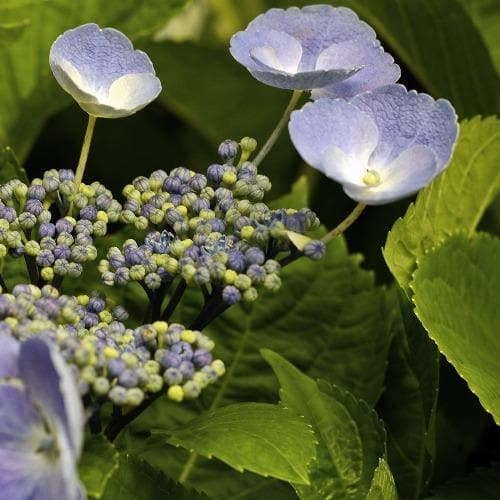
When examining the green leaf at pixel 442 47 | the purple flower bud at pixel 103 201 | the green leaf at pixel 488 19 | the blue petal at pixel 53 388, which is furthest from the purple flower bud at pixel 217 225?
the green leaf at pixel 488 19

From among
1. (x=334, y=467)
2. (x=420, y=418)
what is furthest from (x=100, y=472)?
(x=420, y=418)

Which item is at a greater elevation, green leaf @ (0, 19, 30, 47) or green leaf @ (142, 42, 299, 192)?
green leaf @ (0, 19, 30, 47)

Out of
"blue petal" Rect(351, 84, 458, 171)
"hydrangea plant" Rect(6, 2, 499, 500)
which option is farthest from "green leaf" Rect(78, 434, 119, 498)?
"blue petal" Rect(351, 84, 458, 171)

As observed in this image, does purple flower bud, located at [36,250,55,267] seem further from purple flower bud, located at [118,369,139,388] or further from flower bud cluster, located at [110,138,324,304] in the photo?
purple flower bud, located at [118,369,139,388]

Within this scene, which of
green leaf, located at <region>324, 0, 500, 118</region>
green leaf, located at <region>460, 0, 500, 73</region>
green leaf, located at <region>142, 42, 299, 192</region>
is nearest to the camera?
green leaf, located at <region>324, 0, 500, 118</region>

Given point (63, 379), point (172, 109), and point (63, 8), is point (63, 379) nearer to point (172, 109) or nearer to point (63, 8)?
point (63, 8)

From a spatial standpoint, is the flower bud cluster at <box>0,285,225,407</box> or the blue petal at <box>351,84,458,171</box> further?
the blue petal at <box>351,84,458,171</box>

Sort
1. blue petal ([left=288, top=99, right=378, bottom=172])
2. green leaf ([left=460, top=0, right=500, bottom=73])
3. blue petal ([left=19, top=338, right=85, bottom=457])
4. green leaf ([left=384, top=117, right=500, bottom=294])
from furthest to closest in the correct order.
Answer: green leaf ([left=460, top=0, right=500, bottom=73]) < green leaf ([left=384, top=117, right=500, bottom=294]) < blue petal ([left=288, top=99, right=378, bottom=172]) < blue petal ([left=19, top=338, right=85, bottom=457])

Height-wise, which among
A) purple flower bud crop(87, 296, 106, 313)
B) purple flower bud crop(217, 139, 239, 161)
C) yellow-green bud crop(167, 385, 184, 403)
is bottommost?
purple flower bud crop(87, 296, 106, 313)
